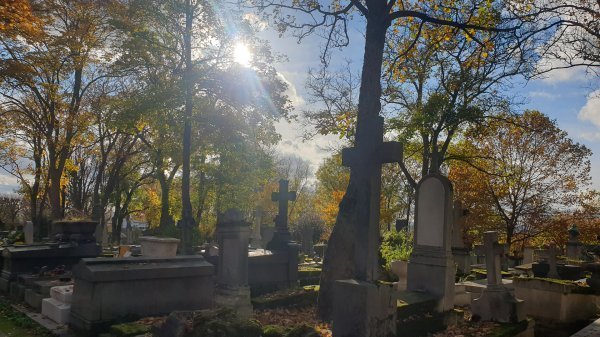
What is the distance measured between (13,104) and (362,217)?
2419 centimetres

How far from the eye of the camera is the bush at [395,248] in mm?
12586

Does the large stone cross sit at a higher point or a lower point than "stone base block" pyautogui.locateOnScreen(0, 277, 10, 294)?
higher

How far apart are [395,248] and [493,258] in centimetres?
526

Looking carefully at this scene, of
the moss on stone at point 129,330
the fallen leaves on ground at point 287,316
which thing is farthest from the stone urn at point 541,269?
the moss on stone at point 129,330

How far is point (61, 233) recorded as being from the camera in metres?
13.3

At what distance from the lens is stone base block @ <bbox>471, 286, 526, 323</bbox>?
8.41 m

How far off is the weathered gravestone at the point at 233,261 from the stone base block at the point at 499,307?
4.53m

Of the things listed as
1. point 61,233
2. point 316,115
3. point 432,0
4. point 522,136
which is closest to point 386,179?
point 522,136

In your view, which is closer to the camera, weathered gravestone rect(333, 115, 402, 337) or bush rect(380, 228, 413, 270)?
weathered gravestone rect(333, 115, 402, 337)

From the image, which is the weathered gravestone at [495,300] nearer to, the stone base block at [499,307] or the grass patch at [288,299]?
the stone base block at [499,307]

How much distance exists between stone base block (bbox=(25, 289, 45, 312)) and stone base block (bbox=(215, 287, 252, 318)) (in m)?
3.71

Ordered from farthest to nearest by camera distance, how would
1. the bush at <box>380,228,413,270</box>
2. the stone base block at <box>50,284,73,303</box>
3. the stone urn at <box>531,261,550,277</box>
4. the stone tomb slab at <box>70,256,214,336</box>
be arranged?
the stone urn at <box>531,261,550,277</box> → the bush at <box>380,228,413,270</box> → the stone base block at <box>50,284,73,303</box> → the stone tomb slab at <box>70,256,214,336</box>

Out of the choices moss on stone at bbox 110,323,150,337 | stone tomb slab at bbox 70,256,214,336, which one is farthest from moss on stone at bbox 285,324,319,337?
stone tomb slab at bbox 70,256,214,336

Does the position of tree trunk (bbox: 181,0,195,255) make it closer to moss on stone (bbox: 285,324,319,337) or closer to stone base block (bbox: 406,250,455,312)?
stone base block (bbox: 406,250,455,312)
